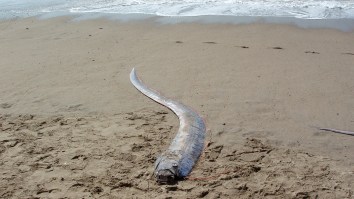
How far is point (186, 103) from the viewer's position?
5.36 meters

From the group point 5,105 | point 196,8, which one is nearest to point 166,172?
point 5,105

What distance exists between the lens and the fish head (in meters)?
3.77

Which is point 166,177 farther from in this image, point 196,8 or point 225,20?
point 196,8

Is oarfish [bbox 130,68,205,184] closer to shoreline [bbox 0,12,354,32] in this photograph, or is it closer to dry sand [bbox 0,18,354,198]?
dry sand [bbox 0,18,354,198]

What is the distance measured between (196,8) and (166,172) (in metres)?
7.25

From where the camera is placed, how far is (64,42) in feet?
27.6

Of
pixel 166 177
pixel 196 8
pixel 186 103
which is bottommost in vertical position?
pixel 166 177

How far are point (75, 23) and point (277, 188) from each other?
7.67 meters

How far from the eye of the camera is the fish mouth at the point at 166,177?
3770mm

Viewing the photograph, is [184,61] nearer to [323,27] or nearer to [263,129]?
[263,129]

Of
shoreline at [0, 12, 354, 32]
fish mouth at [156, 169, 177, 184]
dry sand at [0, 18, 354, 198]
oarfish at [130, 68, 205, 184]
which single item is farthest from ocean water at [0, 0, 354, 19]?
fish mouth at [156, 169, 177, 184]

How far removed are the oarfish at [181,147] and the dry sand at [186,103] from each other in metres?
0.09

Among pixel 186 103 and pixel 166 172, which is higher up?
pixel 186 103

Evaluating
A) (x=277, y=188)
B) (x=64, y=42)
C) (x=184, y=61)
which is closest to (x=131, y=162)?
(x=277, y=188)
